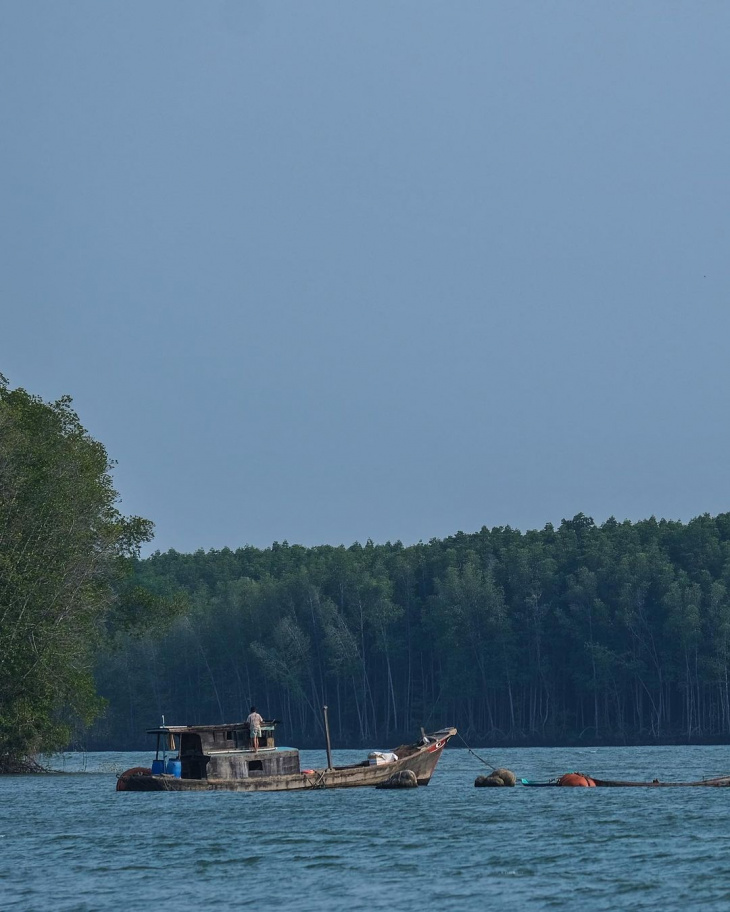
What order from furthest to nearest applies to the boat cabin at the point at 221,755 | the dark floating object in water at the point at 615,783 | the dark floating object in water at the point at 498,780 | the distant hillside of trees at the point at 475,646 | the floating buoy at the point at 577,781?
the distant hillside of trees at the point at 475,646
the dark floating object in water at the point at 498,780
the boat cabin at the point at 221,755
the floating buoy at the point at 577,781
the dark floating object in water at the point at 615,783

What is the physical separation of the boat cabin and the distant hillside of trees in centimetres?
7100

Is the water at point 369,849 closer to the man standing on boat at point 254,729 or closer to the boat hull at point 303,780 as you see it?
the boat hull at point 303,780

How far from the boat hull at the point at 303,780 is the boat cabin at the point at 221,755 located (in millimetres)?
512

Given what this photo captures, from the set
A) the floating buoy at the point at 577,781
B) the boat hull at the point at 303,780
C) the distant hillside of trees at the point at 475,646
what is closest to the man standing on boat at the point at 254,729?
the boat hull at the point at 303,780

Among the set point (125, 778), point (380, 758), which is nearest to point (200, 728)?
point (125, 778)

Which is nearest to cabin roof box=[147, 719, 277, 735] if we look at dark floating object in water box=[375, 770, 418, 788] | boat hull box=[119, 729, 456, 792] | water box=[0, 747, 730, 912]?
boat hull box=[119, 729, 456, 792]

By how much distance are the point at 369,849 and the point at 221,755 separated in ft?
66.5

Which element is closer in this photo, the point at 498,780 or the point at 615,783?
the point at 615,783

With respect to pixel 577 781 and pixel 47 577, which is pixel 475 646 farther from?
pixel 577 781

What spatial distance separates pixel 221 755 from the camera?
59.4 meters

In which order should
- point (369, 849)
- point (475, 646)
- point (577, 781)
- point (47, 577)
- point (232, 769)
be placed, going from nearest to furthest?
point (369, 849) < point (577, 781) < point (232, 769) < point (47, 577) < point (475, 646)

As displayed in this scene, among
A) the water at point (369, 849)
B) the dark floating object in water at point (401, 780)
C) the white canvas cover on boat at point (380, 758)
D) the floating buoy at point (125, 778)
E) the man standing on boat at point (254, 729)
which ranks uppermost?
the man standing on boat at point (254, 729)

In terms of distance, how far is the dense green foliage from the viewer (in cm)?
6650

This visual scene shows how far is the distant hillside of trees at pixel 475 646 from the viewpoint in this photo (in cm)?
13775
